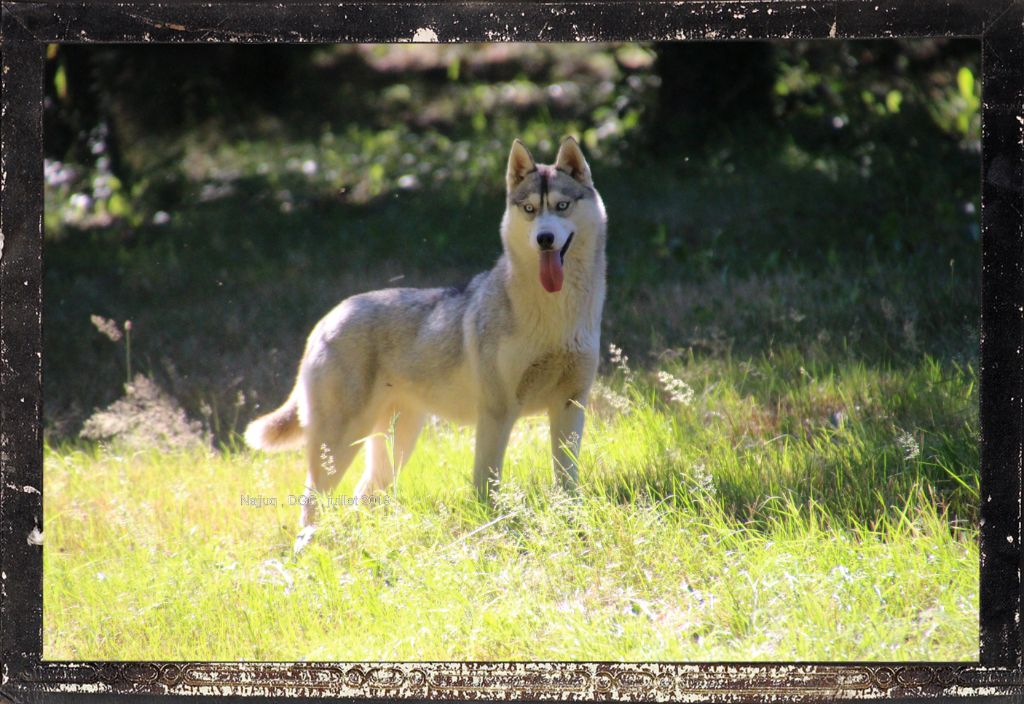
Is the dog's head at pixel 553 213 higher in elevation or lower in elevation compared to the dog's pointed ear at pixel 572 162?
lower

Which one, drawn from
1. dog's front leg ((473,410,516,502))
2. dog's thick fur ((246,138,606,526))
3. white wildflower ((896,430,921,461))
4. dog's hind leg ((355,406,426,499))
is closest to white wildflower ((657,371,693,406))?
dog's thick fur ((246,138,606,526))

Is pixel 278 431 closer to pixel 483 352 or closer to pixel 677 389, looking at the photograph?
pixel 483 352

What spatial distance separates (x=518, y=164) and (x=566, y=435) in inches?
46.9

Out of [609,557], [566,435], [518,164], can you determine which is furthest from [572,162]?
[609,557]

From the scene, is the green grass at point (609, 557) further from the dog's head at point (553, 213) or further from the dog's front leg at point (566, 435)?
the dog's head at point (553, 213)

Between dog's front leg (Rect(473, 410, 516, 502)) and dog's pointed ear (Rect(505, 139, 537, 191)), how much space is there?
1000mm

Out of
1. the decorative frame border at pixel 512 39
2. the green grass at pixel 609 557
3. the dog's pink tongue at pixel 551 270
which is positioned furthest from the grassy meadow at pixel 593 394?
the dog's pink tongue at pixel 551 270

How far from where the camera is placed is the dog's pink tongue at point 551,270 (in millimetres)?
4055

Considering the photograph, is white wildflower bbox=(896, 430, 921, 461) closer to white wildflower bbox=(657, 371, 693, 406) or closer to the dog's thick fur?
white wildflower bbox=(657, 371, 693, 406)

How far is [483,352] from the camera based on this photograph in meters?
4.37

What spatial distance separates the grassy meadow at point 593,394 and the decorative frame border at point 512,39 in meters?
0.12

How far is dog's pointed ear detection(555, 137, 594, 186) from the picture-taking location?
4.18 meters

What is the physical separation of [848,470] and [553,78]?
197 inches

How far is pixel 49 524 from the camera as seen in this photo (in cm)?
421
